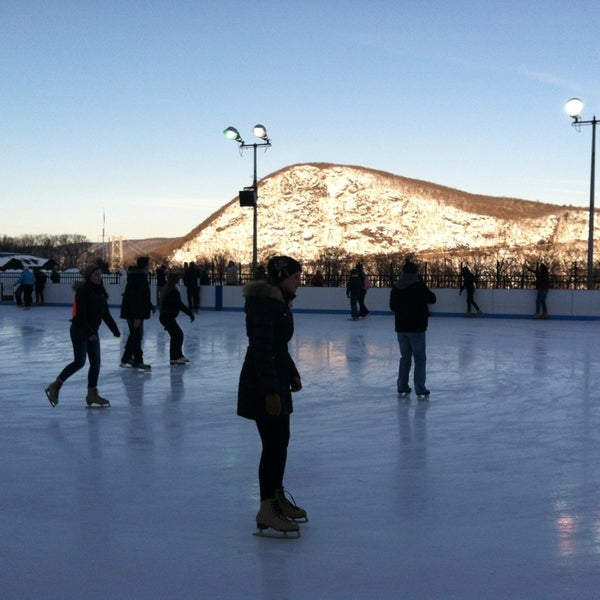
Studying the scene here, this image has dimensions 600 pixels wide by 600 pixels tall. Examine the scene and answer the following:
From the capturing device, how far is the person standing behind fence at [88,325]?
8.58 metres

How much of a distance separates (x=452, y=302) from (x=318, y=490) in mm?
21151

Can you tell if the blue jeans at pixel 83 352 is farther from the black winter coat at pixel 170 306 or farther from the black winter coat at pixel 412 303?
the black winter coat at pixel 170 306

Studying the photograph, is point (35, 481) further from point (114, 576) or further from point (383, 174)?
point (383, 174)

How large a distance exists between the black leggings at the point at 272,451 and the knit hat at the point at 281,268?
765 millimetres

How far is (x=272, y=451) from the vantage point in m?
4.69

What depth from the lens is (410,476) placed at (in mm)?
5902

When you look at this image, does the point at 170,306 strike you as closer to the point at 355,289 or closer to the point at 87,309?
the point at 87,309

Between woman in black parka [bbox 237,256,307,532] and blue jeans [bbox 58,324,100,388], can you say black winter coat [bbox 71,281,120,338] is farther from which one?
woman in black parka [bbox 237,256,307,532]

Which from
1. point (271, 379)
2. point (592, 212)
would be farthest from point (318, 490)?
point (592, 212)

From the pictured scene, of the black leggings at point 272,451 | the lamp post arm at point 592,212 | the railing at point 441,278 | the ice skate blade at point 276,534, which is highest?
the lamp post arm at point 592,212

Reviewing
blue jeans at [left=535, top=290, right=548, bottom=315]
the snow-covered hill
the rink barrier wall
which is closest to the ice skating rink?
blue jeans at [left=535, top=290, right=548, bottom=315]

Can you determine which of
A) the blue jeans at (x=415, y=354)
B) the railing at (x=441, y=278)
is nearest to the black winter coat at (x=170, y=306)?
the blue jeans at (x=415, y=354)

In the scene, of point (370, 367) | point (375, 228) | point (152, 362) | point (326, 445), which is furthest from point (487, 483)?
point (375, 228)

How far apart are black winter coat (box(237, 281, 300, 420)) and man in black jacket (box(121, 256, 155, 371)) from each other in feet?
22.9
